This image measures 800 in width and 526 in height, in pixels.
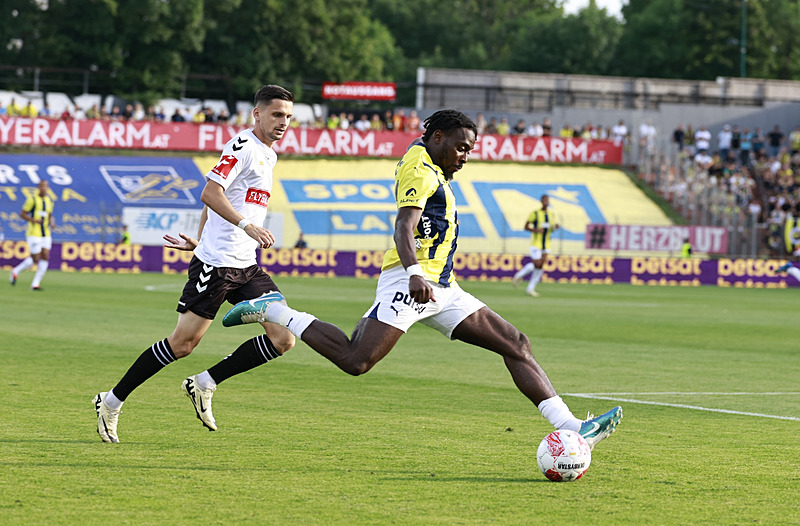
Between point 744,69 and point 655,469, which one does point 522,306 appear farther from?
point 744,69

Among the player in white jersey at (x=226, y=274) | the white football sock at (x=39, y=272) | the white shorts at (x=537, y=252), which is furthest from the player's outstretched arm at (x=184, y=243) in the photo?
the white shorts at (x=537, y=252)

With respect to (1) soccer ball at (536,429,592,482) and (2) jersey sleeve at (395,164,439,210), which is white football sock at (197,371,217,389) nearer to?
(2) jersey sleeve at (395,164,439,210)

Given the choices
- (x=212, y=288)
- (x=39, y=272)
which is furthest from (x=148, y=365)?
(x=39, y=272)

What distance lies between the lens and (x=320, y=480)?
6.49 m

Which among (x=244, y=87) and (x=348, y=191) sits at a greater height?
(x=244, y=87)

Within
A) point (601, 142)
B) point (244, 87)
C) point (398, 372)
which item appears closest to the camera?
point (398, 372)

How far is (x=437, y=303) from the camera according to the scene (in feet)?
22.6

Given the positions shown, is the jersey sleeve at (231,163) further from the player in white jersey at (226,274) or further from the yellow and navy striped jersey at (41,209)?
the yellow and navy striped jersey at (41,209)

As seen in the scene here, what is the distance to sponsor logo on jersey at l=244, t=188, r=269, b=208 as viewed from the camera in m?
7.92

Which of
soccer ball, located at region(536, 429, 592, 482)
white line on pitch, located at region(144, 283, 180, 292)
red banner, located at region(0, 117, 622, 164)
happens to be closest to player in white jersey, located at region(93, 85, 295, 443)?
soccer ball, located at region(536, 429, 592, 482)

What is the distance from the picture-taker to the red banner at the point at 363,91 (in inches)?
2266

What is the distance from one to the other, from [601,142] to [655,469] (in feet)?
150

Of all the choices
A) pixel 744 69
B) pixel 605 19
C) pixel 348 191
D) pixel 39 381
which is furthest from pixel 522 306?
pixel 605 19

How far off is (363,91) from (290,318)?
51.3 m
